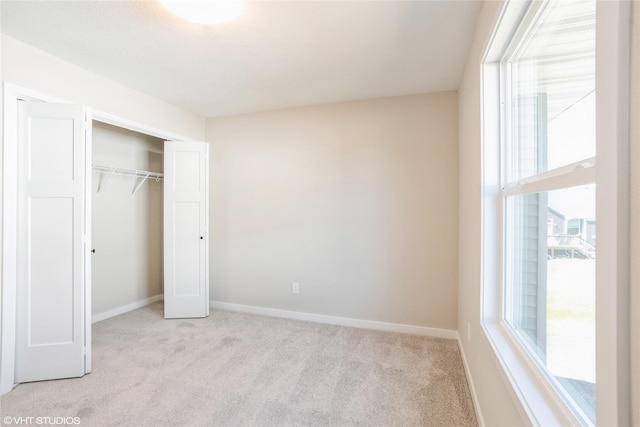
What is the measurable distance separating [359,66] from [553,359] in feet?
7.28

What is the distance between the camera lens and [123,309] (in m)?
3.33

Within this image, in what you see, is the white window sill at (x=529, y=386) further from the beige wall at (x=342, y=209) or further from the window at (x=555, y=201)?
the beige wall at (x=342, y=209)

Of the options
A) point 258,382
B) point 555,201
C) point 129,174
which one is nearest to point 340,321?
point 258,382

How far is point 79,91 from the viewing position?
91.3 inches

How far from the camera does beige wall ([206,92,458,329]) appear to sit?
272cm

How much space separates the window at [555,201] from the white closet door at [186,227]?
298 cm

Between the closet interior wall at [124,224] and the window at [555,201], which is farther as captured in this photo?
the closet interior wall at [124,224]

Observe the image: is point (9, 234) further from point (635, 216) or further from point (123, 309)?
point (635, 216)

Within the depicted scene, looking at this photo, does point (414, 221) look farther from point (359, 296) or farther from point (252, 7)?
point (252, 7)

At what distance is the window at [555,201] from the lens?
2.46ft

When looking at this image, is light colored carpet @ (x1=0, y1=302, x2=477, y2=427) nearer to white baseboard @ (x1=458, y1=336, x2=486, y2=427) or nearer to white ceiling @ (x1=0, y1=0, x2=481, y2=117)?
white baseboard @ (x1=458, y1=336, x2=486, y2=427)

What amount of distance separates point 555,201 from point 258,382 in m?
2.07

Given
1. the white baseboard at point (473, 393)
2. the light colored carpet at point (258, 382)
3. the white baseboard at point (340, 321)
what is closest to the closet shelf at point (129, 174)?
the light colored carpet at point (258, 382)

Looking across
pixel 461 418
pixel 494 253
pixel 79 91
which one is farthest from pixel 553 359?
pixel 79 91
